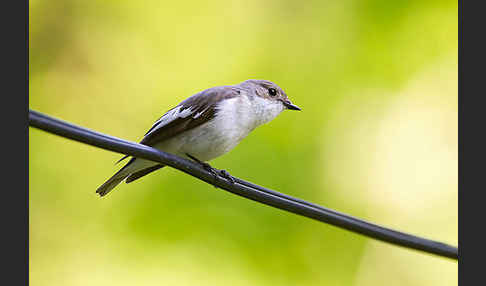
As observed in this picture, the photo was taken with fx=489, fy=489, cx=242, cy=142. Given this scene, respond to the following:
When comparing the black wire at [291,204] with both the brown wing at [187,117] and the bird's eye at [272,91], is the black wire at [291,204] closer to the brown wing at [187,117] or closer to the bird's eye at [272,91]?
the brown wing at [187,117]

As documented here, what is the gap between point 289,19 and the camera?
8.00m

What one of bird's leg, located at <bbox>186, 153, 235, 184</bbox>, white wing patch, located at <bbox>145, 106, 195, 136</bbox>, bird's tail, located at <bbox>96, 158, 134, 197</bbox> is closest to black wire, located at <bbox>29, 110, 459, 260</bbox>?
bird's leg, located at <bbox>186, 153, 235, 184</bbox>

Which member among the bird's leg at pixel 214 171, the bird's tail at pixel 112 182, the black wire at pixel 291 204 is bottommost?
the bird's tail at pixel 112 182

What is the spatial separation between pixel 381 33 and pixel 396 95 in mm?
981

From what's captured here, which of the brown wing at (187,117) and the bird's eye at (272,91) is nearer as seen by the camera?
the brown wing at (187,117)

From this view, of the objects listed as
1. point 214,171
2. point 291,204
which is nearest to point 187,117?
point 214,171

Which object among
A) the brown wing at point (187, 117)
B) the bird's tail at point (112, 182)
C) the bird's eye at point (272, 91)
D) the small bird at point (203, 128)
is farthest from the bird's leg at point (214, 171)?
the bird's eye at point (272, 91)

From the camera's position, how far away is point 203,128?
3648mm

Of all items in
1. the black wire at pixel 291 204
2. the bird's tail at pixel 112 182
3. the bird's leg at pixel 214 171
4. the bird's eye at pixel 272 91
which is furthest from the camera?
the bird's eye at pixel 272 91

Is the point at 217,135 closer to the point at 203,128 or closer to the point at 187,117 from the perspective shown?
the point at 203,128

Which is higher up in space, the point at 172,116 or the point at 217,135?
the point at 172,116

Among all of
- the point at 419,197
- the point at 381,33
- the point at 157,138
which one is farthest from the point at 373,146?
the point at 157,138

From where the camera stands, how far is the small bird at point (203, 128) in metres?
3.66

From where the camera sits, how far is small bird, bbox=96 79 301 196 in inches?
144
